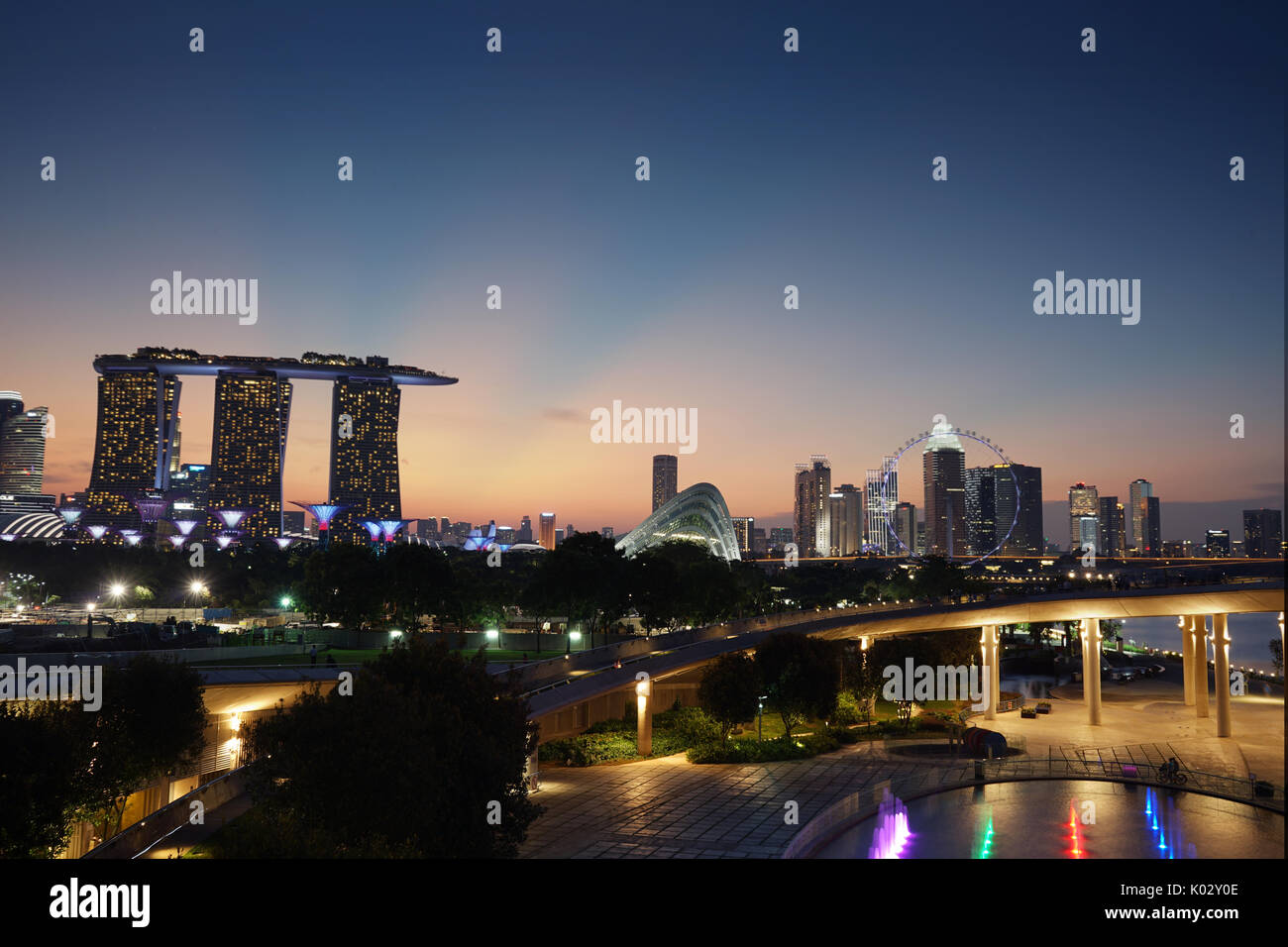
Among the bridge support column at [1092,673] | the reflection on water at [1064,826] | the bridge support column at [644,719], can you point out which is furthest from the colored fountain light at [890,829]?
the bridge support column at [1092,673]

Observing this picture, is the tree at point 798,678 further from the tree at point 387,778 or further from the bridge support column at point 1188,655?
the bridge support column at point 1188,655

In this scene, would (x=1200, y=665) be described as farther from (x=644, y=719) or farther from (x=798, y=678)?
(x=644, y=719)

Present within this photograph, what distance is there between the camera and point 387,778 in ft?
53.6

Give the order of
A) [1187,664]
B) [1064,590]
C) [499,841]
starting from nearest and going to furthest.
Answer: [499,841] → [1064,590] → [1187,664]

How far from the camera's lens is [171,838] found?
63.0ft

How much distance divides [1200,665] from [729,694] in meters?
30.5

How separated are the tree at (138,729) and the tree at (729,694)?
1814 centimetres

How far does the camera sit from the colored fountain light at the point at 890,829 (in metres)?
21.7

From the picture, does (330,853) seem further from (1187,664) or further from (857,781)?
(1187,664)

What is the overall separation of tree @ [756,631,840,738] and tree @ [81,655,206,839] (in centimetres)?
2109

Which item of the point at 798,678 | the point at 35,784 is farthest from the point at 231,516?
the point at 35,784
